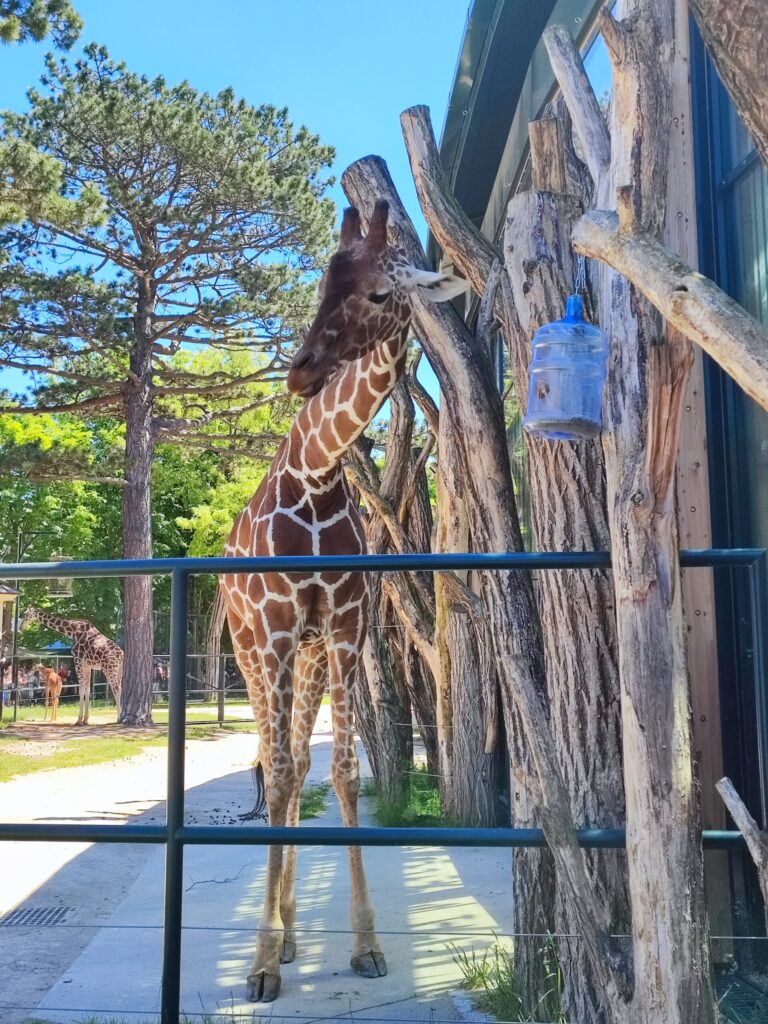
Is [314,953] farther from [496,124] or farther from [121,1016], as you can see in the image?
[496,124]

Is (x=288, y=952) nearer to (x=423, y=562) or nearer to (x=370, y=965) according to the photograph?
(x=370, y=965)

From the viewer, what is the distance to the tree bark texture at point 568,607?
2.63 meters

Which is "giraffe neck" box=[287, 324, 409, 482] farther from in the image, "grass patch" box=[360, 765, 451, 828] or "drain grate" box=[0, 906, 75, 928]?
"grass patch" box=[360, 765, 451, 828]

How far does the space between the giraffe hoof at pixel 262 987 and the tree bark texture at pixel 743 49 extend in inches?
122

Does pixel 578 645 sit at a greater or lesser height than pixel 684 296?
lesser

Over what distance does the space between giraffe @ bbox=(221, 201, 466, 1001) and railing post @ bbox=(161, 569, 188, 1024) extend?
122 centimetres

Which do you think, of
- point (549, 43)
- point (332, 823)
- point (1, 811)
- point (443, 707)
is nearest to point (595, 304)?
point (549, 43)

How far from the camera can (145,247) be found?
16031 mm

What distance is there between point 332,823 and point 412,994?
11.0ft

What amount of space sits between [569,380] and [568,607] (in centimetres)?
73

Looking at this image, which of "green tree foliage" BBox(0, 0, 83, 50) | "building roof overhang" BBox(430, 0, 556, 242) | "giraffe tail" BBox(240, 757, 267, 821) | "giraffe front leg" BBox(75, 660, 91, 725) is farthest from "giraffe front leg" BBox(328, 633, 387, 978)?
"giraffe front leg" BBox(75, 660, 91, 725)

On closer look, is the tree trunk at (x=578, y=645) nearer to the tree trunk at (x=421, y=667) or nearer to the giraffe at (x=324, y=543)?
the giraffe at (x=324, y=543)

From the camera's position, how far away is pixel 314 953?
3.97 meters

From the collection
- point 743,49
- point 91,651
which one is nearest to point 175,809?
point 743,49
